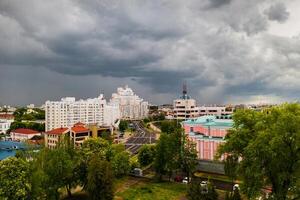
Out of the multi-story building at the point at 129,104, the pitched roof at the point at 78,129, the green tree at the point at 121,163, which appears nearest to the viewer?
the green tree at the point at 121,163

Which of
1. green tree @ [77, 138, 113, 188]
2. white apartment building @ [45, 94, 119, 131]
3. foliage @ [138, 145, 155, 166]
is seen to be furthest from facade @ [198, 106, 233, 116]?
green tree @ [77, 138, 113, 188]

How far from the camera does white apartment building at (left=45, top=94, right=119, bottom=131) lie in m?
94.9

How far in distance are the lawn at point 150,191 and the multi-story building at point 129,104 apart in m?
129

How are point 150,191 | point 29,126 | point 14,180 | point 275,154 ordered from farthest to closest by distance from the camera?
point 29,126, point 150,191, point 14,180, point 275,154

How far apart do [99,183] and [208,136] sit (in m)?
23.5

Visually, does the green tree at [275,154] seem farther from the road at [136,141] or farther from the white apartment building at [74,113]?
the white apartment building at [74,113]

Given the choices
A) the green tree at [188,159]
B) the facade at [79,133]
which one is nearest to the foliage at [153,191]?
the green tree at [188,159]

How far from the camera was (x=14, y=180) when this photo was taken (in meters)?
22.1

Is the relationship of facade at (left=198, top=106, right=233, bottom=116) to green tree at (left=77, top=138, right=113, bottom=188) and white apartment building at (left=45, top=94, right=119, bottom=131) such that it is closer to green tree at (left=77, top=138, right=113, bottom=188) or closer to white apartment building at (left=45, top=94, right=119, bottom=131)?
white apartment building at (left=45, top=94, right=119, bottom=131)

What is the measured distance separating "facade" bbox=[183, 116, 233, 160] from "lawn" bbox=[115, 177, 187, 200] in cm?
1058

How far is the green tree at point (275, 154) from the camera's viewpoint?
59.3 feet

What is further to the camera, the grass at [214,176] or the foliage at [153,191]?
the grass at [214,176]

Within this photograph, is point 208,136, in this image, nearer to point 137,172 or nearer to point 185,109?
point 137,172

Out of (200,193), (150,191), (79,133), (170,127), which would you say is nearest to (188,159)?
Result: (150,191)
